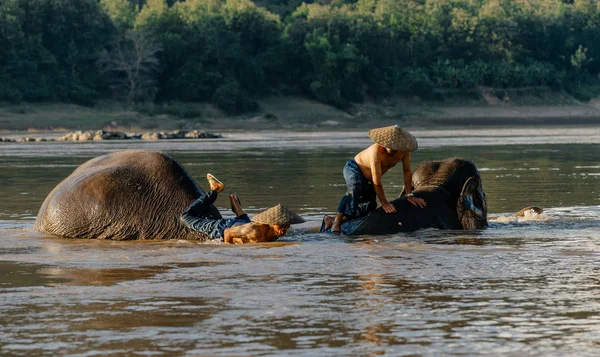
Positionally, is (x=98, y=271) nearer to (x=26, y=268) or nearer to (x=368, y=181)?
(x=26, y=268)

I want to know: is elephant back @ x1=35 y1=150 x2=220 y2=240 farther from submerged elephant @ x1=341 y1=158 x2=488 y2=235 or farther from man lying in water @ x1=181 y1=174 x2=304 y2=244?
submerged elephant @ x1=341 y1=158 x2=488 y2=235

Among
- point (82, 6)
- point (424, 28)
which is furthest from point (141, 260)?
point (424, 28)

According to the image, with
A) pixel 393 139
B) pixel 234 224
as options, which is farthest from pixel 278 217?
pixel 393 139

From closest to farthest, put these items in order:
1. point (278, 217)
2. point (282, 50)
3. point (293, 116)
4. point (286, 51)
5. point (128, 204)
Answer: point (278, 217), point (128, 204), point (293, 116), point (282, 50), point (286, 51)

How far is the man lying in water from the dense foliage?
2319 inches

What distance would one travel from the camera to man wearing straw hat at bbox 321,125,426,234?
12695 millimetres

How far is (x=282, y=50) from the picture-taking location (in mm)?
89750

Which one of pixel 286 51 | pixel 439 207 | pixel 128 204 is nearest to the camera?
pixel 128 204

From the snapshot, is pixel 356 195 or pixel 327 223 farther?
pixel 327 223

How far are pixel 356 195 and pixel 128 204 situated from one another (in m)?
2.39

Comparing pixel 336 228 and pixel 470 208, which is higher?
pixel 470 208

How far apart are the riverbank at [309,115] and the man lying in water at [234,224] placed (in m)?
48.4

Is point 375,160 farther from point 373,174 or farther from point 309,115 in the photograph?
point 309,115

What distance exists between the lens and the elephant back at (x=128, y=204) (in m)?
12.5
